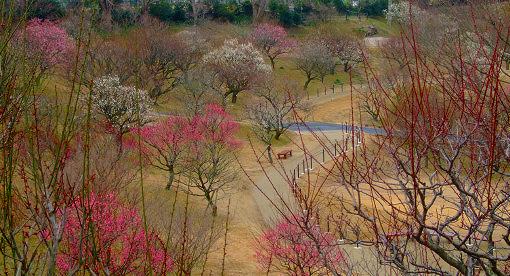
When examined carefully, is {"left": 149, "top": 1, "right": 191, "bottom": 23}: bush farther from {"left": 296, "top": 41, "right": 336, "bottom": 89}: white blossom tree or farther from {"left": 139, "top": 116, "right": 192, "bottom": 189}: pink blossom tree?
{"left": 139, "top": 116, "right": 192, "bottom": 189}: pink blossom tree

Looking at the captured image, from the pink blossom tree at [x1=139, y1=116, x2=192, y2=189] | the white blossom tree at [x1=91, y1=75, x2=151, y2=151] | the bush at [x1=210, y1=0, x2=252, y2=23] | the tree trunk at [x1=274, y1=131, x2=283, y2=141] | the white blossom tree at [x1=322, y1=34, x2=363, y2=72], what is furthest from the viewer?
the bush at [x1=210, y1=0, x2=252, y2=23]

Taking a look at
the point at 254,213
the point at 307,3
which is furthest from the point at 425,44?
the point at 307,3

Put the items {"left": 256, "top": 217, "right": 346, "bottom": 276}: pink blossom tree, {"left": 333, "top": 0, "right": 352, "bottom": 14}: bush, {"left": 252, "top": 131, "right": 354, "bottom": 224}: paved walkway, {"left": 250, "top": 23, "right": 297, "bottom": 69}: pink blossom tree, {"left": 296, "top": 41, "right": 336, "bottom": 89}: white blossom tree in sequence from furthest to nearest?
{"left": 333, "top": 0, "right": 352, "bottom": 14}: bush → {"left": 250, "top": 23, "right": 297, "bottom": 69}: pink blossom tree → {"left": 296, "top": 41, "right": 336, "bottom": 89}: white blossom tree → {"left": 252, "top": 131, "right": 354, "bottom": 224}: paved walkway → {"left": 256, "top": 217, "right": 346, "bottom": 276}: pink blossom tree

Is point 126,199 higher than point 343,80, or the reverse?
point 126,199

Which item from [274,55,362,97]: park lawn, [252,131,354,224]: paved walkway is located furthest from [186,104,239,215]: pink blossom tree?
[274,55,362,97]: park lawn

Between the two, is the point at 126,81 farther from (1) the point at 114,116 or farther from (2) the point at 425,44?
(2) the point at 425,44

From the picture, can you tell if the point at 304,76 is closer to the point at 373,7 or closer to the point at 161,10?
the point at 161,10

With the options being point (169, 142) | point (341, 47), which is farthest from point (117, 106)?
point (341, 47)
